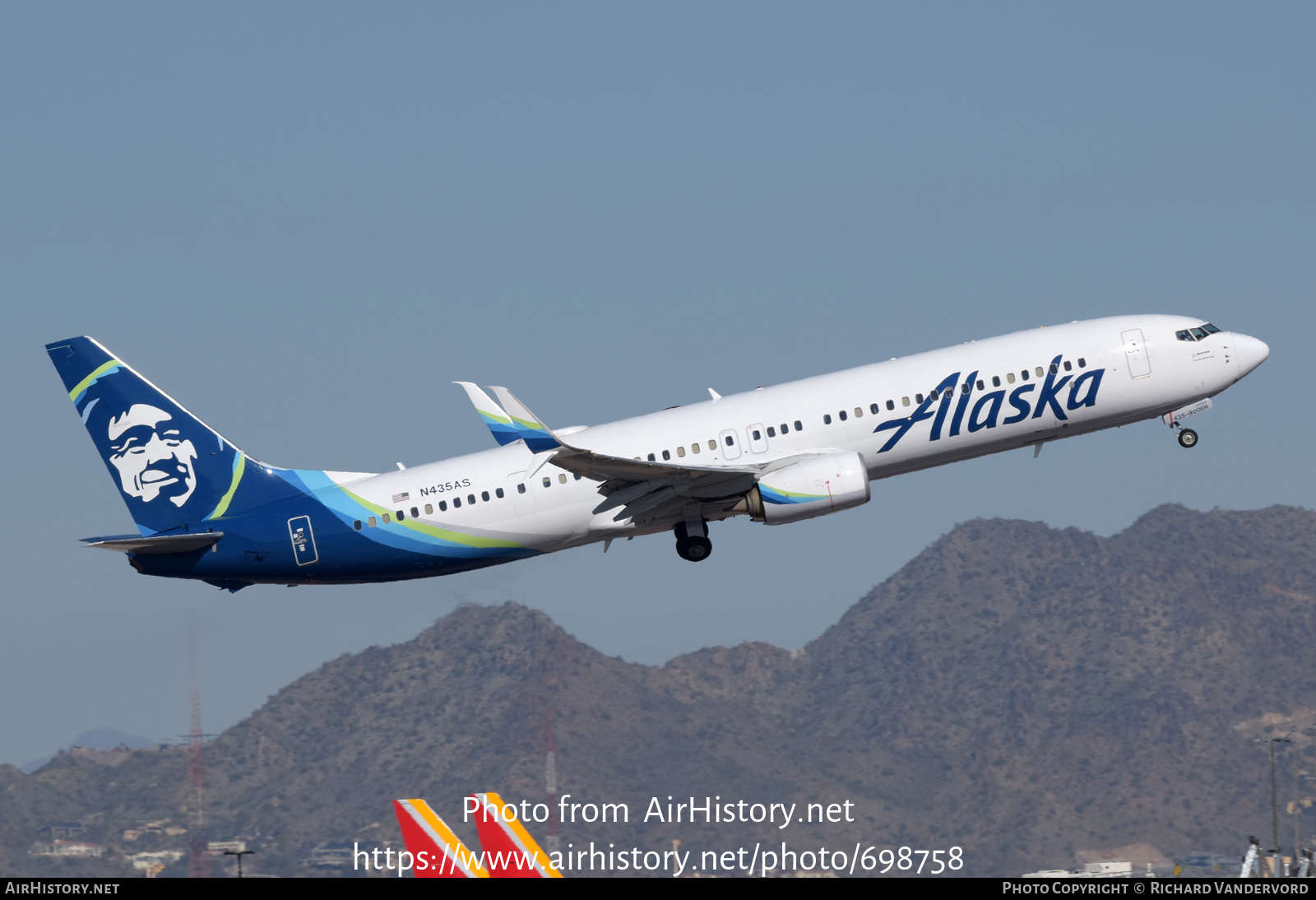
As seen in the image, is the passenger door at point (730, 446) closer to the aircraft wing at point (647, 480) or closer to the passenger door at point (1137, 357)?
the aircraft wing at point (647, 480)

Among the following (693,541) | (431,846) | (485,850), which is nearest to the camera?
(693,541)

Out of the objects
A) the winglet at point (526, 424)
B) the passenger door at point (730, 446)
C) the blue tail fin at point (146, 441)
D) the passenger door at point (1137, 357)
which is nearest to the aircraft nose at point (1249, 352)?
the passenger door at point (1137, 357)

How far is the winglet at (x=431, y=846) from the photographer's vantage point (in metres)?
59.2

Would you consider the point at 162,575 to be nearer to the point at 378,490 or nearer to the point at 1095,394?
the point at 378,490

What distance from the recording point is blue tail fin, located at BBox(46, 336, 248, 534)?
55.5 meters

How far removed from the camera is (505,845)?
58750mm

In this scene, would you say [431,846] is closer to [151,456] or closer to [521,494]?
[521,494]

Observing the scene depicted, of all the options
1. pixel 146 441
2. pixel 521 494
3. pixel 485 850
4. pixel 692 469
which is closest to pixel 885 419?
pixel 692 469

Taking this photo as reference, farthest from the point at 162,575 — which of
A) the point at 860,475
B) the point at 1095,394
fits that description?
the point at 1095,394

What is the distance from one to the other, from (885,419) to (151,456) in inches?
1000

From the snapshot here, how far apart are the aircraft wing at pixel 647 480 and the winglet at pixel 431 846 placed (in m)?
15.0

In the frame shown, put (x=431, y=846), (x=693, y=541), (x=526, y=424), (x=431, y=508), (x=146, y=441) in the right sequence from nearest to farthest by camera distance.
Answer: (x=526, y=424), (x=431, y=508), (x=693, y=541), (x=146, y=441), (x=431, y=846)

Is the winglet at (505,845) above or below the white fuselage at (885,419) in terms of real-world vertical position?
below
